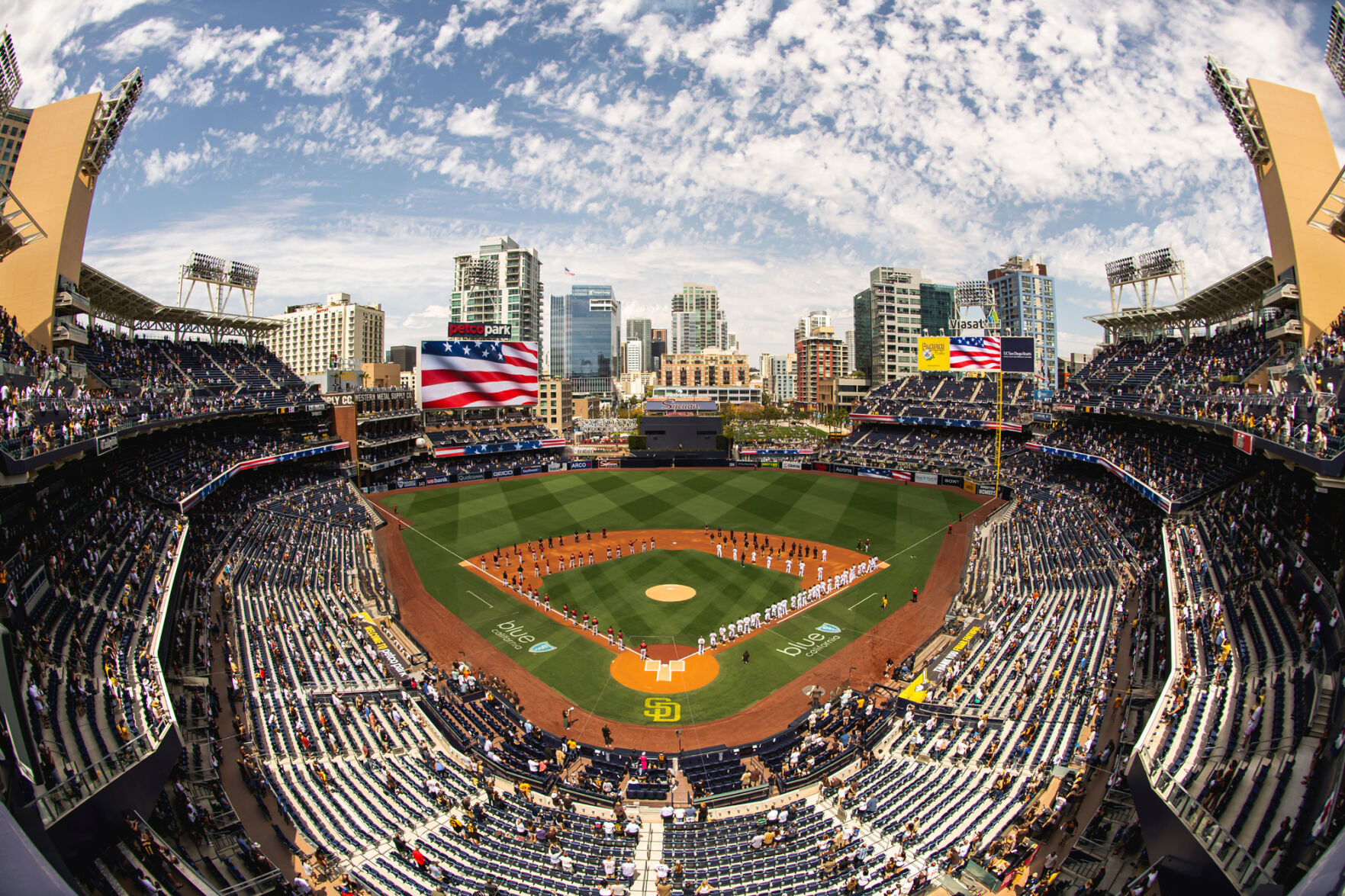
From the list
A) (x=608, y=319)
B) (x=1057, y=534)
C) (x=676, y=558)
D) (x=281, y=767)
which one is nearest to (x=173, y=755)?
(x=281, y=767)

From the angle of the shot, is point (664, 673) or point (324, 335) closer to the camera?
point (664, 673)

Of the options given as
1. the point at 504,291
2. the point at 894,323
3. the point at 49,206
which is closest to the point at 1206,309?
the point at 49,206

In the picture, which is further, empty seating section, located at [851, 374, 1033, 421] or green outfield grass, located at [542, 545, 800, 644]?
empty seating section, located at [851, 374, 1033, 421]

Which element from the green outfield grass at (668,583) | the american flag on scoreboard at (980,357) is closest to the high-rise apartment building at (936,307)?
the american flag on scoreboard at (980,357)

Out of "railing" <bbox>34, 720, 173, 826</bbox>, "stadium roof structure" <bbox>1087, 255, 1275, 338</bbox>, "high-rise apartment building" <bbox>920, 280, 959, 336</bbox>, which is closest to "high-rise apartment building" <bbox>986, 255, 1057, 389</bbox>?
"high-rise apartment building" <bbox>920, 280, 959, 336</bbox>

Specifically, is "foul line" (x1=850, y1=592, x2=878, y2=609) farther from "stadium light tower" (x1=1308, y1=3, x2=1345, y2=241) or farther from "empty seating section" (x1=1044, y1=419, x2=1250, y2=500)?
"stadium light tower" (x1=1308, y1=3, x2=1345, y2=241)

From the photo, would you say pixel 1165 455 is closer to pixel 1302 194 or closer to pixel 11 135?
pixel 1302 194
